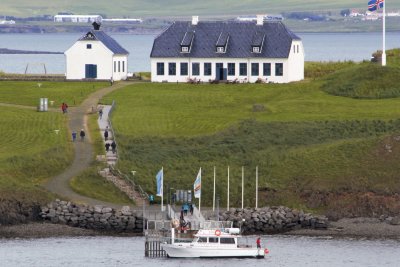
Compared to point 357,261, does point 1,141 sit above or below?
above

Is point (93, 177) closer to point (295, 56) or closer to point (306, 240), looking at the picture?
point (306, 240)

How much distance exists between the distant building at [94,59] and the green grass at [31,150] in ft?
97.5

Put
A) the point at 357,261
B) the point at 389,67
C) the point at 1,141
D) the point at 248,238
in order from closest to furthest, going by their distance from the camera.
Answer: the point at 357,261 → the point at 248,238 → the point at 1,141 → the point at 389,67

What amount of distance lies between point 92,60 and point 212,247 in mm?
67775

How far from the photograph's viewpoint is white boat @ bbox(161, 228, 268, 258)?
318 ft

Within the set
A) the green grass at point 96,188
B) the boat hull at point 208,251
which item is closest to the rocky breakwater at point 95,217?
the green grass at point 96,188

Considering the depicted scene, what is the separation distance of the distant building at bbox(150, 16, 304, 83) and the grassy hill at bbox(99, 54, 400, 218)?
13.9 m

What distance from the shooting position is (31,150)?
387ft

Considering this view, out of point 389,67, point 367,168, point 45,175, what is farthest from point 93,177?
point 389,67

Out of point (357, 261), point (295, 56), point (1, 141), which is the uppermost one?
point (295, 56)

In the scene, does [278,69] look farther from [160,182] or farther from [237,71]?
[160,182]

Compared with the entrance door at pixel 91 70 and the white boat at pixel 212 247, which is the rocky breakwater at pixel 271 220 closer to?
the white boat at pixel 212 247

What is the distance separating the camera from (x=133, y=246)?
10056 centimetres

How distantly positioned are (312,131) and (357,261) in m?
29.6
